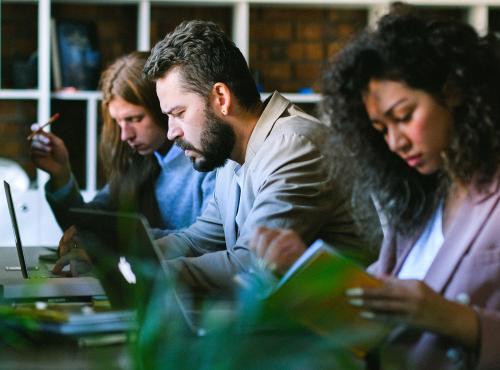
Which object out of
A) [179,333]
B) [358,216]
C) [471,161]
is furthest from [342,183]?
[179,333]

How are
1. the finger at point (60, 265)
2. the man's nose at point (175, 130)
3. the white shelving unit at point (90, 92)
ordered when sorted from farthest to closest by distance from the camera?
the white shelving unit at point (90, 92) → the man's nose at point (175, 130) → the finger at point (60, 265)

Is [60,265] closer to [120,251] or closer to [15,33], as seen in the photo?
[120,251]

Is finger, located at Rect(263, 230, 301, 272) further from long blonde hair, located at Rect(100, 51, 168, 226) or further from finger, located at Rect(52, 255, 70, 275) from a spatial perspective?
long blonde hair, located at Rect(100, 51, 168, 226)

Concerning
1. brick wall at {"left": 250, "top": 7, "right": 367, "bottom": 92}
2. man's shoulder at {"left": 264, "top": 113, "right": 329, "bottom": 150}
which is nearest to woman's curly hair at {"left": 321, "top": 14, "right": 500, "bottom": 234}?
man's shoulder at {"left": 264, "top": 113, "right": 329, "bottom": 150}

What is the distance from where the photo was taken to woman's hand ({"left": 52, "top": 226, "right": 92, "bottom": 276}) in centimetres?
242

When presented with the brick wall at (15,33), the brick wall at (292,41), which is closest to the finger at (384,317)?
the brick wall at (292,41)

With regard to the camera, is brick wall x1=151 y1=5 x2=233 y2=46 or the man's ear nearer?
the man's ear

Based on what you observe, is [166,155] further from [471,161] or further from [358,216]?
[471,161]

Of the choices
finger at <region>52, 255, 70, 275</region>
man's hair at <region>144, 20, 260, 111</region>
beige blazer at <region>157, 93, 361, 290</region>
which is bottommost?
finger at <region>52, 255, 70, 275</region>

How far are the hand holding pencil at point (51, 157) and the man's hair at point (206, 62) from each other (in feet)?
3.10

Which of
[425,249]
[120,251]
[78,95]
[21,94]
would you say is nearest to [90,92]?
[78,95]

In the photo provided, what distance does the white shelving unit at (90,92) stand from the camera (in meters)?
4.30

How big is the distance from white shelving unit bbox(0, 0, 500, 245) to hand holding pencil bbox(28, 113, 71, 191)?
3.09ft

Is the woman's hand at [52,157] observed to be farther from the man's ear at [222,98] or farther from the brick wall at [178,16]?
the brick wall at [178,16]
